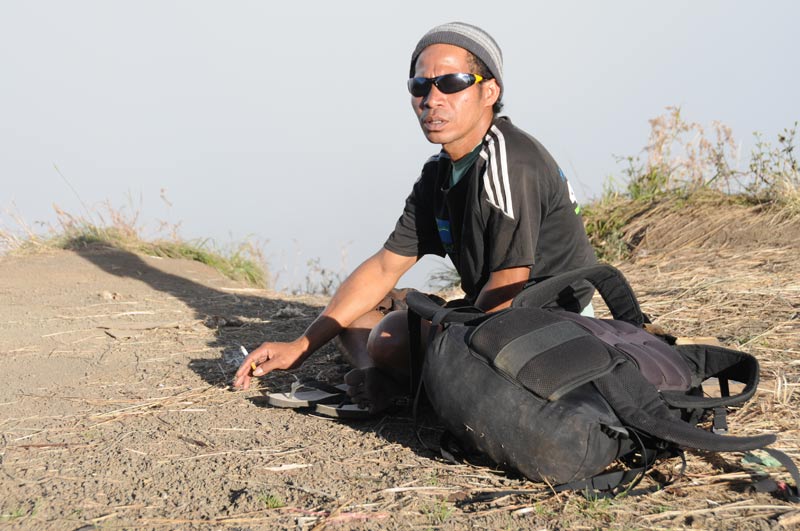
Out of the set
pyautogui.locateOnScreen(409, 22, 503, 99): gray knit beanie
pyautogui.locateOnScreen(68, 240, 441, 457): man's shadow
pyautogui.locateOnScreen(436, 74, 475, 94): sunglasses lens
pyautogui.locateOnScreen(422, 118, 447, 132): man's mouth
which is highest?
pyautogui.locateOnScreen(409, 22, 503, 99): gray knit beanie

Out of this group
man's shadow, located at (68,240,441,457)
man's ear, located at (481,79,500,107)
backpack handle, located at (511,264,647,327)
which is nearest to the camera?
backpack handle, located at (511,264,647,327)

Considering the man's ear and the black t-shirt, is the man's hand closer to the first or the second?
the black t-shirt

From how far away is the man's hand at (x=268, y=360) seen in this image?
3.58m

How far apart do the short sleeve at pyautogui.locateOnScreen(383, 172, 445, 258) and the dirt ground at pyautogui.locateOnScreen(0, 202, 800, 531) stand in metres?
0.79

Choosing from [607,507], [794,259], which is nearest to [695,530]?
[607,507]

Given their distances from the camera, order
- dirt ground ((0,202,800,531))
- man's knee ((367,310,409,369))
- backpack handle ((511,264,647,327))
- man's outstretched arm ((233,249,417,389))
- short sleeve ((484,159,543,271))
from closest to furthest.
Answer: dirt ground ((0,202,800,531)) < backpack handle ((511,264,647,327)) < short sleeve ((484,159,543,271)) < man's knee ((367,310,409,369)) < man's outstretched arm ((233,249,417,389))

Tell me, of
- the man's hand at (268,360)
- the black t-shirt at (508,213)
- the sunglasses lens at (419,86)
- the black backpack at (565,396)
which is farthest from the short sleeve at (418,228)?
the black backpack at (565,396)

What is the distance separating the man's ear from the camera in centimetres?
356

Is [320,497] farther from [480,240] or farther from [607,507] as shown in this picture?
[480,240]

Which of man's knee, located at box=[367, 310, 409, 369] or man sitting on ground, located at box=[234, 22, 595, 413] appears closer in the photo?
man sitting on ground, located at box=[234, 22, 595, 413]

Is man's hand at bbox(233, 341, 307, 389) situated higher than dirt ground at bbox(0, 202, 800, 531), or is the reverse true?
man's hand at bbox(233, 341, 307, 389)

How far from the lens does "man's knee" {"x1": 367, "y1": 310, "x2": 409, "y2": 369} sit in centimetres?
342

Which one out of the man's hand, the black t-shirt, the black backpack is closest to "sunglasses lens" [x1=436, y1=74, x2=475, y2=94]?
the black t-shirt

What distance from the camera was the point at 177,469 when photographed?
2846 mm
